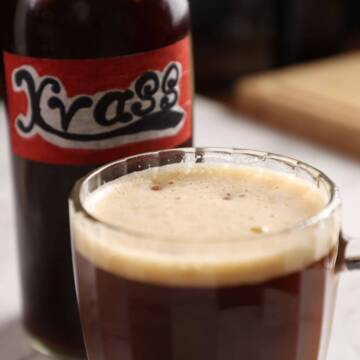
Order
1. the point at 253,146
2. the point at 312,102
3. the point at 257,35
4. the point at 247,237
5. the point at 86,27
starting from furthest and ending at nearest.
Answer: the point at 257,35
the point at 312,102
the point at 253,146
the point at 86,27
the point at 247,237

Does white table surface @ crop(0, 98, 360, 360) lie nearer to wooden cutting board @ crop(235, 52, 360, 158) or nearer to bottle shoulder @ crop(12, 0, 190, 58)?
wooden cutting board @ crop(235, 52, 360, 158)

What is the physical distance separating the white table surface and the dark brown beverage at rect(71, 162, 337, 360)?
180 mm

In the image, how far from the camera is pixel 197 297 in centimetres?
47

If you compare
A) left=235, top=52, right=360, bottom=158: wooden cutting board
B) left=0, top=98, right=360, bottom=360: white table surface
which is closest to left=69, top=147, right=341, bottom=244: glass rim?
left=0, top=98, right=360, bottom=360: white table surface

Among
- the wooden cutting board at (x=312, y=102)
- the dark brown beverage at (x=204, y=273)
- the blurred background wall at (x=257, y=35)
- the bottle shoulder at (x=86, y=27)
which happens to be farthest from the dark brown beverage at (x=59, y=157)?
the blurred background wall at (x=257, y=35)

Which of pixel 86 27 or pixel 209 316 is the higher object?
pixel 86 27

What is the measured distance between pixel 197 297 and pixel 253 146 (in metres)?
0.72

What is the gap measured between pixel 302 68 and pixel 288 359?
1066mm

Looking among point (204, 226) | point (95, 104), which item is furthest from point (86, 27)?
point (204, 226)

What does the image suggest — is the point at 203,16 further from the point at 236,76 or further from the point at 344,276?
the point at 344,276

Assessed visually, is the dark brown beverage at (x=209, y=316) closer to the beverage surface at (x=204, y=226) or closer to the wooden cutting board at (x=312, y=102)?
the beverage surface at (x=204, y=226)

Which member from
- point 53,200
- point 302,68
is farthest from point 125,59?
point 302,68

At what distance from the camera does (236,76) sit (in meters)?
2.36

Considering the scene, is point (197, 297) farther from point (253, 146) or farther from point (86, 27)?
point (253, 146)
